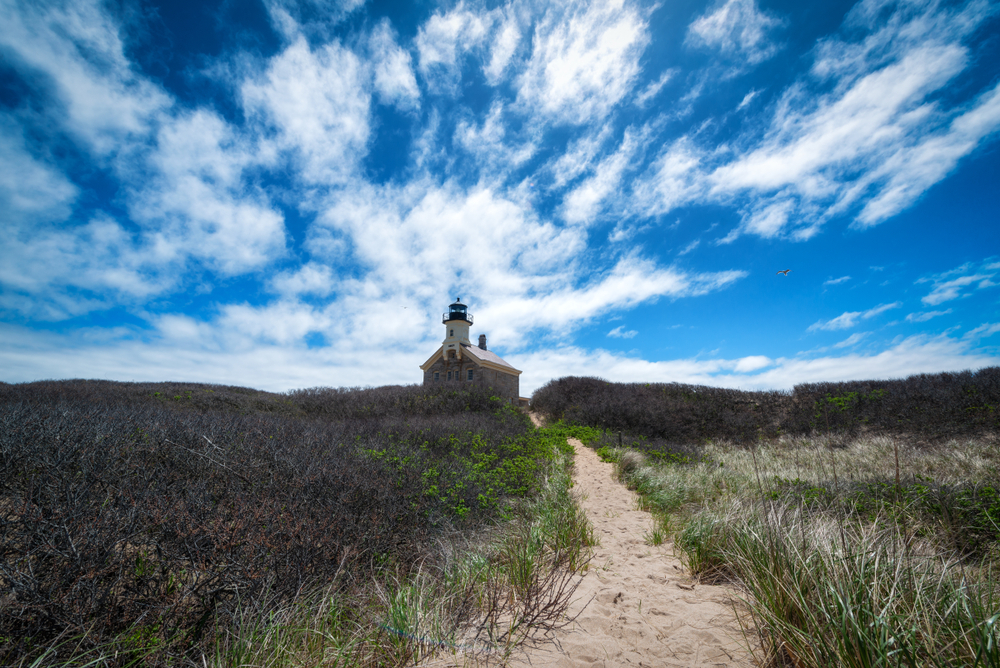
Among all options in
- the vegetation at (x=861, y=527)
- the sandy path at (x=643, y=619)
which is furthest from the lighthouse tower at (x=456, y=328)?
the sandy path at (x=643, y=619)

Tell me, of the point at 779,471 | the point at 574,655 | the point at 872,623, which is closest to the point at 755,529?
the point at 872,623

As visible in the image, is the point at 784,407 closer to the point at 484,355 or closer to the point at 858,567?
the point at 484,355

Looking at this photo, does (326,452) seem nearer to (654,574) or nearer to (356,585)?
(356,585)

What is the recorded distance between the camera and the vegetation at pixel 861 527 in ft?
7.91

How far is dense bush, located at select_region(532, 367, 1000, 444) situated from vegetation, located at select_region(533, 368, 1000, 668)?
0.12m

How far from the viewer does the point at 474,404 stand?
68.3 ft

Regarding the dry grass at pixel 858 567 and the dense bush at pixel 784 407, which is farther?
the dense bush at pixel 784 407

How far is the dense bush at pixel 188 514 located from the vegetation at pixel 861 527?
12.4ft

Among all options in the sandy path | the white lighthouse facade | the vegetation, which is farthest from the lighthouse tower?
the sandy path

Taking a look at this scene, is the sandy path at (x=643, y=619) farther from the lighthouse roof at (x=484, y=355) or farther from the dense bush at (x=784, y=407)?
the lighthouse roof at (x=484, y=355)

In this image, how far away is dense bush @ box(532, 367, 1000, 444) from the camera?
15.4 metres

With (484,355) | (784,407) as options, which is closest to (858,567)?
(784,407)

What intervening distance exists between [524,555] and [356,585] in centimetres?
192

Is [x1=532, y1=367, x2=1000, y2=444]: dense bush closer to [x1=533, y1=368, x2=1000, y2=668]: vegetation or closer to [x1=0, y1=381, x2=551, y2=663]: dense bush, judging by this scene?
[x1=533, y1=368, x2=1000, y2=668]: vegetation
